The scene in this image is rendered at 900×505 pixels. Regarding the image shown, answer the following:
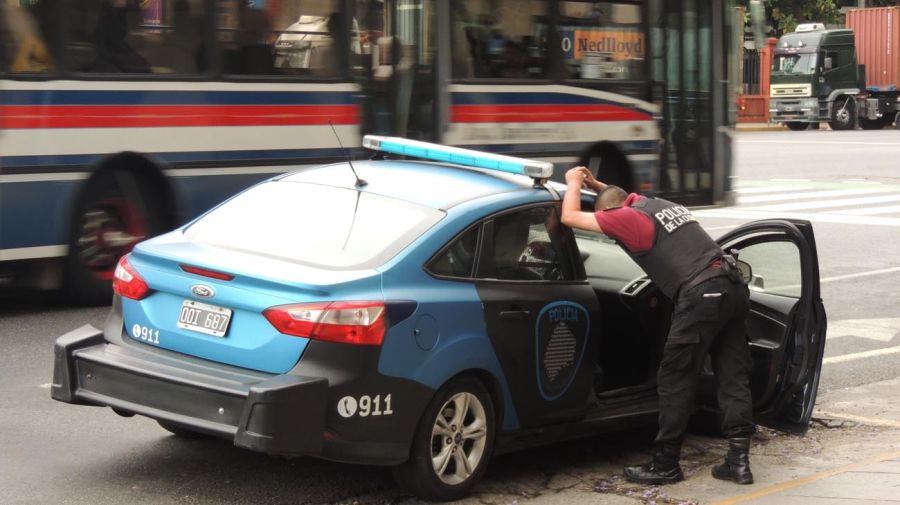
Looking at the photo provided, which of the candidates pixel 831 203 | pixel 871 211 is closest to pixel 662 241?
pixel 871 211

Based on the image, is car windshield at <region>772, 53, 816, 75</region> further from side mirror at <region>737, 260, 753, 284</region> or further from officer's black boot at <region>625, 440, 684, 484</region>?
officer's black boot at <region>625, 440, 684, 484</region>

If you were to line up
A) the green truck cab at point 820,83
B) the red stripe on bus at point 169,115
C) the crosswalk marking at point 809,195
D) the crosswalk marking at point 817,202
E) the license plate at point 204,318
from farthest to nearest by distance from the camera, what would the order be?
the green truck cab at point 820,83, the crosswalk marking at point 809,195, the crosswalk marking at point 817,202, the red stripe on bus at point 169,115, the license plate at point 204,318

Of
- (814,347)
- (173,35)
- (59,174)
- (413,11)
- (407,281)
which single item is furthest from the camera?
(413,11)

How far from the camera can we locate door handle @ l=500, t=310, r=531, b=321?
591 centimetres

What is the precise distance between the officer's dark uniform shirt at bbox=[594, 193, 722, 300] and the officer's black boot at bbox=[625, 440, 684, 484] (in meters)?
0.67

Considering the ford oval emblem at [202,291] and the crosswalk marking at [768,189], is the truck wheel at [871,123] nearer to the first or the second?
the crosswalk marking at [768,189]

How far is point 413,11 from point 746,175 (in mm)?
14617

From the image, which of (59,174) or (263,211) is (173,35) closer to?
(59,174)

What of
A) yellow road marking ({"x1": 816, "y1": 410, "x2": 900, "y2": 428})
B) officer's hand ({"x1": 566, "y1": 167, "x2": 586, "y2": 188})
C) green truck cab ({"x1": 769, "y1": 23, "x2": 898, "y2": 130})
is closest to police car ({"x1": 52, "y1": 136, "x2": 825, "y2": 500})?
officer's hand ({"x1": 566, "y1": 167, "x2": 586, "y2": 188})

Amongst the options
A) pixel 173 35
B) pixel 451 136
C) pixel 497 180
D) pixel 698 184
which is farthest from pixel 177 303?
pixel 698 184

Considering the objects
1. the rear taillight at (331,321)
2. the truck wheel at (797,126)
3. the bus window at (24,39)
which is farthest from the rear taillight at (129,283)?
the truck wheel at (797,126)

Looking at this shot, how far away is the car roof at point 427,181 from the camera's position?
20.1 ft

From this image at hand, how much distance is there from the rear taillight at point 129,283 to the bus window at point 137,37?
460 centimetres

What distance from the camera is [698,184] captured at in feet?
52.3
